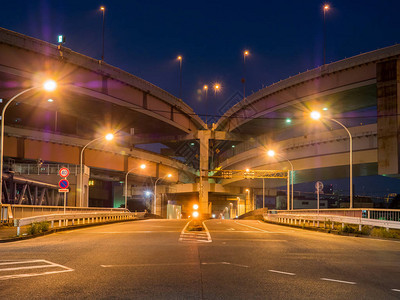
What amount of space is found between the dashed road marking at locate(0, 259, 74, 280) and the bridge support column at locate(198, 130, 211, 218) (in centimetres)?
5757

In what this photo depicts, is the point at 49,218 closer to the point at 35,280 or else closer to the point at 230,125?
the point at 35,280

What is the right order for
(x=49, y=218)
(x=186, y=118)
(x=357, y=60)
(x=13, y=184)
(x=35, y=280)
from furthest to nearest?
(x=186, y=118) < (x=13, y=184) < (x=357, y=60) < (x=49, y=218) < (x=35, y=280)

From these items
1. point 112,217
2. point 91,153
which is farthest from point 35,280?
point 91,153

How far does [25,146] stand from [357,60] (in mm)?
33912

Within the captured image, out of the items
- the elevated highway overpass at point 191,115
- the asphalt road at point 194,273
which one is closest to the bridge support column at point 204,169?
the elevated highway overpass at point 191,115

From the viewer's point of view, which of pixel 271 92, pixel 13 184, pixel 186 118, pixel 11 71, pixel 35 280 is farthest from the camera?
pixel 186 118

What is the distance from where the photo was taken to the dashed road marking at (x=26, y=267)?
862 cm

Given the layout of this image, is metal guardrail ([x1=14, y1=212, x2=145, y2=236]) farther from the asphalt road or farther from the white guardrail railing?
the white guardrail railing

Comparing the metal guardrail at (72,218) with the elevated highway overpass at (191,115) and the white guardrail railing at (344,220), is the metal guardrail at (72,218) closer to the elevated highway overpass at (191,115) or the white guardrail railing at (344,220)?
the elevated highway overpass at (191,115)

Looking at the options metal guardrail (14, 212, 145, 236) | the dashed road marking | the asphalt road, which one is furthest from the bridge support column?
the dashed road marking

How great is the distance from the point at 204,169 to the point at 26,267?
59.5m

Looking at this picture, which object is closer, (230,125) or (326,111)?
(326,111)

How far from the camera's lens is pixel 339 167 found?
47.3 m

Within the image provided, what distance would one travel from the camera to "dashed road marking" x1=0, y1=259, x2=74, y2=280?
862cm
